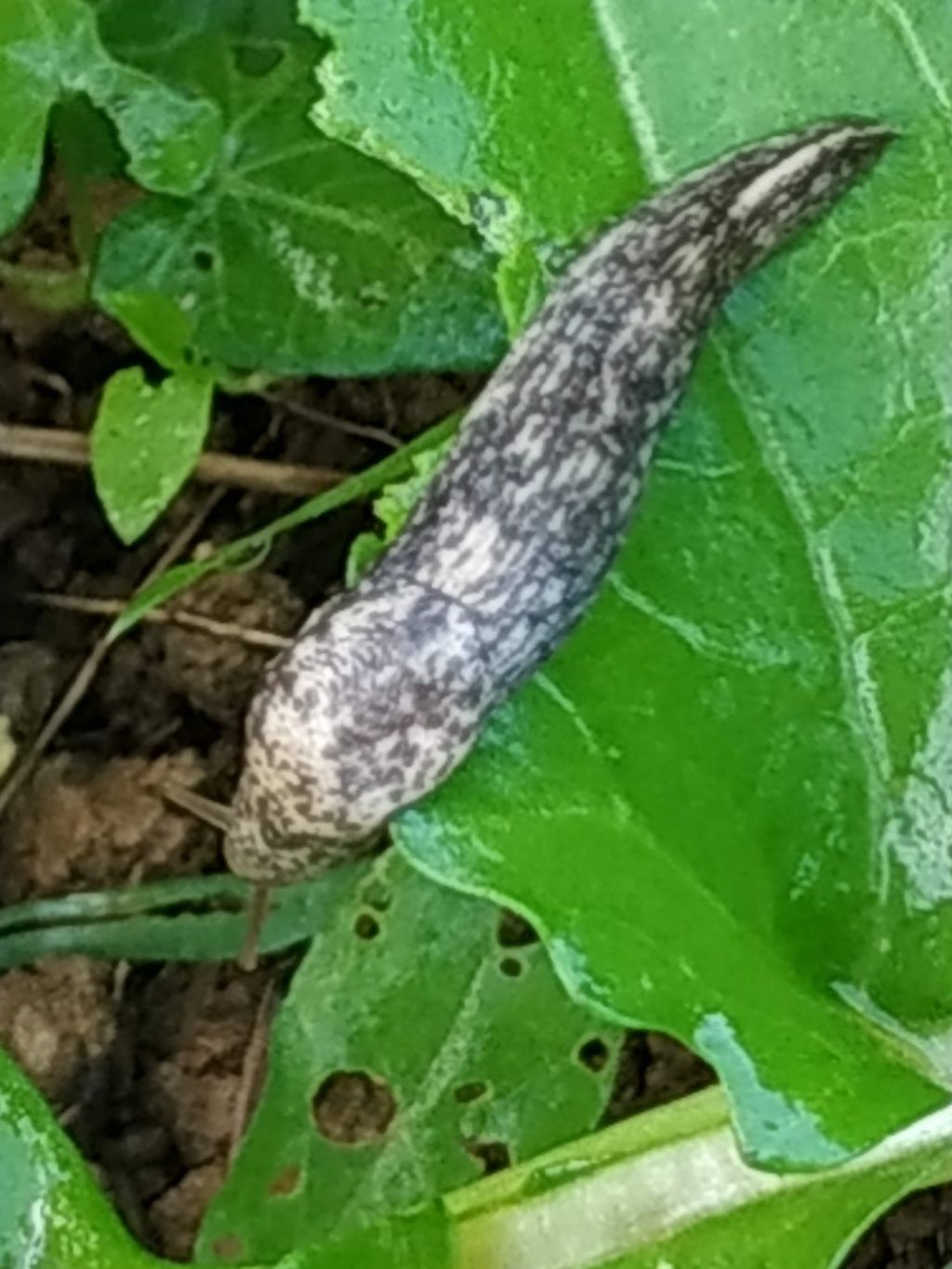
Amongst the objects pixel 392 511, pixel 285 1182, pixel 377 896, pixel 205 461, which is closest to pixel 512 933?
pixel 377 896

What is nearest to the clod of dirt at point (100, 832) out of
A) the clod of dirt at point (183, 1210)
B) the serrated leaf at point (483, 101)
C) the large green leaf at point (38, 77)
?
the clod of dirt at point (183, 1210)

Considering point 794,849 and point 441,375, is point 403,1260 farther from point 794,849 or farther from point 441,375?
point 441,375

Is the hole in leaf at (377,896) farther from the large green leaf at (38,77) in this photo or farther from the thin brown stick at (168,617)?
the large green leaf at (38,77)

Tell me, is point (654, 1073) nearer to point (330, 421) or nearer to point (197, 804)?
point (197, 804)

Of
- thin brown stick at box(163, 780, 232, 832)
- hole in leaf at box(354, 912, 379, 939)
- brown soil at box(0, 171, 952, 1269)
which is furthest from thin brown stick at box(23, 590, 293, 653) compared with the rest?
hole in leaf at box(354, 912, 379, 939)

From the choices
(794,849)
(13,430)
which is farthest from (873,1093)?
(13,430)
